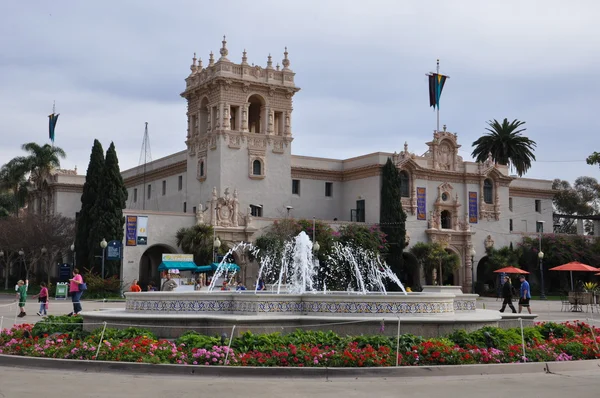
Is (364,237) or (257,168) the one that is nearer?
(364,237)

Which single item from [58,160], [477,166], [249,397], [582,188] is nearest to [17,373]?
[249,397]

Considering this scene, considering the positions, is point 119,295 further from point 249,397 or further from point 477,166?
point 249,397

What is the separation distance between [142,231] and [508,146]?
139ft

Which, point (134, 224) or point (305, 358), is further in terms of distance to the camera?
point (134, 224)

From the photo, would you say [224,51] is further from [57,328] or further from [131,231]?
[57,328]

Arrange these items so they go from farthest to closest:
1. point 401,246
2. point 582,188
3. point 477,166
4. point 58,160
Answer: point 582,188, point 58,160, point 477,166, point 401,246

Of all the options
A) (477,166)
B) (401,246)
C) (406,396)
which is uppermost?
(477,166)

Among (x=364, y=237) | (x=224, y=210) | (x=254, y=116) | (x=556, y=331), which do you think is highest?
(x=254, y=116)

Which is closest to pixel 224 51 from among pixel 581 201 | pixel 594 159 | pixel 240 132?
pixel 240 132

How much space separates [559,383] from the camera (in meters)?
12.6

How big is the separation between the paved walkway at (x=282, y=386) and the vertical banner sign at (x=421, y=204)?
47.3 metres

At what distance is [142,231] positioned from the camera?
50.8m

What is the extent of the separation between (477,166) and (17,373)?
55.1 meters

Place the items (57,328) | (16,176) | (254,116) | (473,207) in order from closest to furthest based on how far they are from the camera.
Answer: (57,328) → (254,116) → (473,207) → (16,176)
